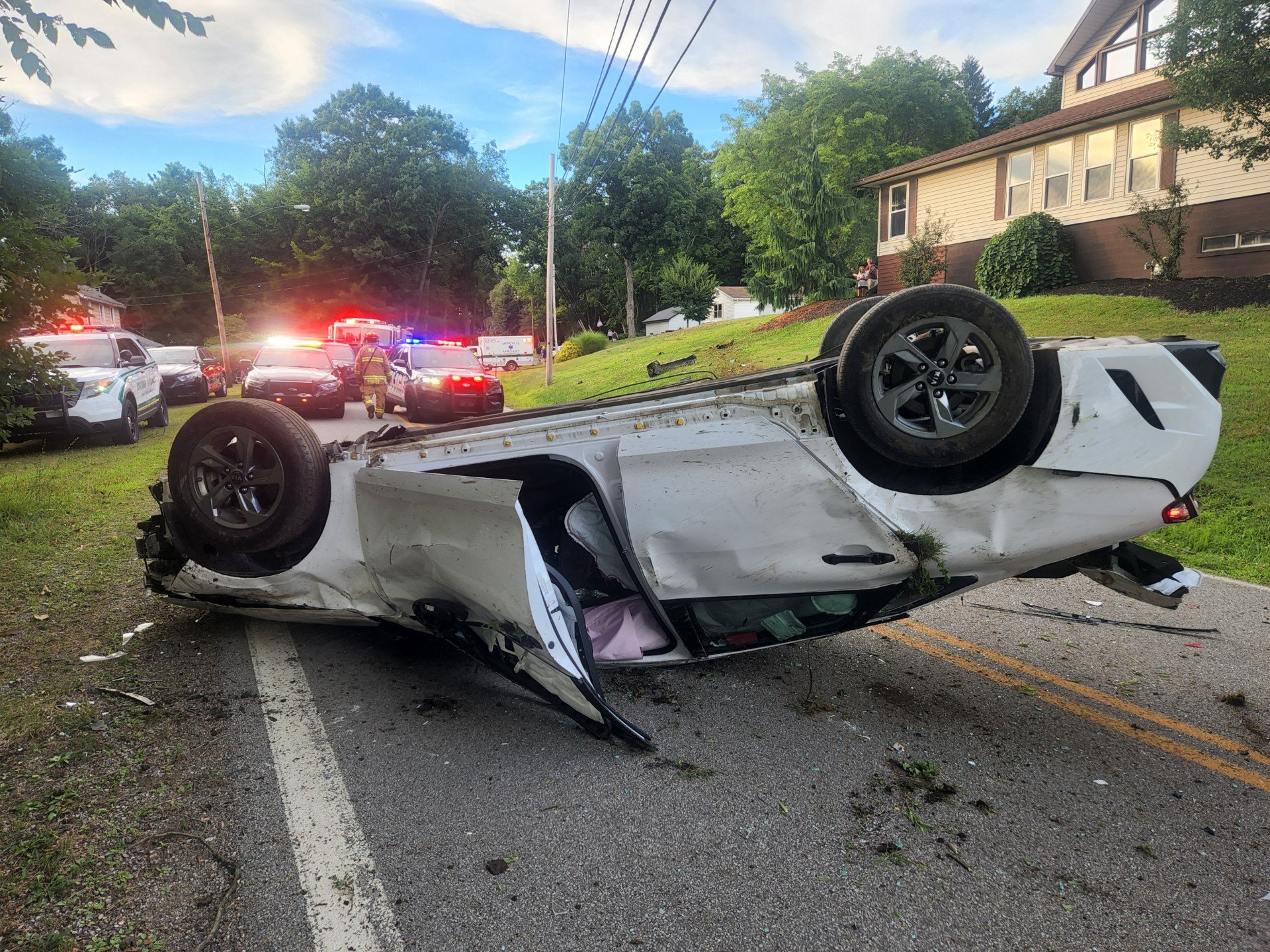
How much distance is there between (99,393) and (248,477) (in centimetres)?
1014

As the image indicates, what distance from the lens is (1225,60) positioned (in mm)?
10070

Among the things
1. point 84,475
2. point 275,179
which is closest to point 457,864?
point 84,475

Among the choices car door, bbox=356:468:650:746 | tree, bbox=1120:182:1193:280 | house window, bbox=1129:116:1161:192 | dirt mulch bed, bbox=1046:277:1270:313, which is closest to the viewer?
car door, bbox=356:468:650:746

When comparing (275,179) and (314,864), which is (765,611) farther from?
(275,179)

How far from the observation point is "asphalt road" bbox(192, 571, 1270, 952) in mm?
2186

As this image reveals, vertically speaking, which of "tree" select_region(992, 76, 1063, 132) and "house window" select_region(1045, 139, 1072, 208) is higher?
"tree" select_region(992, 76, 1063, 132)

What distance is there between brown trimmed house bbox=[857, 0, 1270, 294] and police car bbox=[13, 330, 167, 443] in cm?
1973

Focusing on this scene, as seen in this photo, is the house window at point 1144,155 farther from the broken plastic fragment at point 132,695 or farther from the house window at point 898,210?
the broken plastic fragment at point 132,695

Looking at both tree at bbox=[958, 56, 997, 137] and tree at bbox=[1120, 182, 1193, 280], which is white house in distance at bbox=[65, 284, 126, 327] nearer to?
tree at bbox=[1120, 182, 1193, 280]

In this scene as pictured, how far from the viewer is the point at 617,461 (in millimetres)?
3176

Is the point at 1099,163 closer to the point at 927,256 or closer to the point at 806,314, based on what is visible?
the point at 927,256

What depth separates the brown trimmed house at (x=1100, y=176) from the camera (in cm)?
1623

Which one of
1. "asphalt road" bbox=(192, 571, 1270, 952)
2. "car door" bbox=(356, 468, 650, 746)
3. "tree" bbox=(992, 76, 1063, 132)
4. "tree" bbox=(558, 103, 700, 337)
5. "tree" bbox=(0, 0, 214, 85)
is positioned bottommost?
"asphalt road" bbox=(192, 571, 1270, 952)

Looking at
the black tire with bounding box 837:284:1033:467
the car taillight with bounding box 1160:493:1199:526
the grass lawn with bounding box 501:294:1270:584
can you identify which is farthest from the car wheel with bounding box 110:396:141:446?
the car taillight with bounding box 1160:493:1199:526
